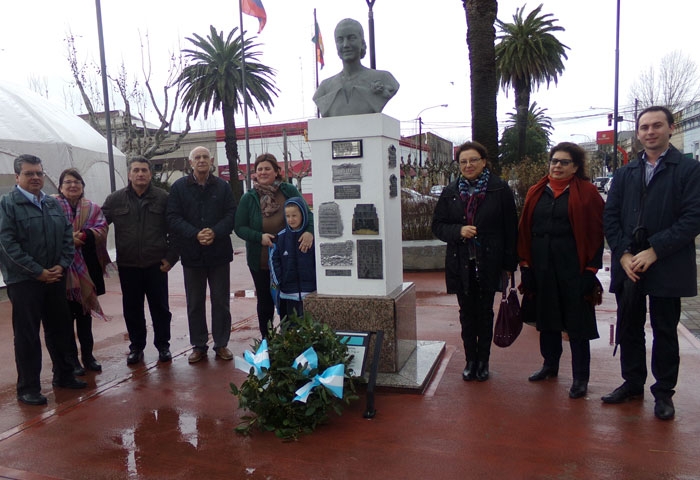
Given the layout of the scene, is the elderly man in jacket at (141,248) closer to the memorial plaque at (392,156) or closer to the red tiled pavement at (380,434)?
the red tiled pavement at (380,434)

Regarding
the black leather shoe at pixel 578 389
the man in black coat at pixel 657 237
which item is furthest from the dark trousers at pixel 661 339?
the black leather shoe at pixel 578 389

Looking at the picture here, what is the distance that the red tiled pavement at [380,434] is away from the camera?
3.02 metres

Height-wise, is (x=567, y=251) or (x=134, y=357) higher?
(x=567, y=251)

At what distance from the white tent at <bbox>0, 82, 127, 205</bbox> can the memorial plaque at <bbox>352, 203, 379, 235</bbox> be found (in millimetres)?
8113

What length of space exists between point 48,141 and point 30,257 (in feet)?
26.3

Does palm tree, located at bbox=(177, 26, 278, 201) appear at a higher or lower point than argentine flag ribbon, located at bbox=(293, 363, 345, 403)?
higher

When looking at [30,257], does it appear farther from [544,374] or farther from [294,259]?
[544,374]

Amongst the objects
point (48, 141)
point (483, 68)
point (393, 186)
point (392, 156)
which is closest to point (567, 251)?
point (393, 186)

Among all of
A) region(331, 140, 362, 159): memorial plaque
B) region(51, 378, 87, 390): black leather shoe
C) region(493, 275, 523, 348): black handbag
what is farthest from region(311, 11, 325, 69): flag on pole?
region(493, 275, 523, 348): black handbag

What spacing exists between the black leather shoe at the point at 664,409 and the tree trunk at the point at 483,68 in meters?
7.72

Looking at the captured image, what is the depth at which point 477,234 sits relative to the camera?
412 centimetres

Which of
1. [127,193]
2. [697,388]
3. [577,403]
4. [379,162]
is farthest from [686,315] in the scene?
[127,193]

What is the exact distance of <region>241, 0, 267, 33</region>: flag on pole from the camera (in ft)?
63.7

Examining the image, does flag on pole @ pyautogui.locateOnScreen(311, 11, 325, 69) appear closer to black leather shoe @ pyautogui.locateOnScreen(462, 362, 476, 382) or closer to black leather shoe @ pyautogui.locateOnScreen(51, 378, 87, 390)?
black leather shoe @ pyautogui.locateOnScreen(51, 378, 87, 390)
